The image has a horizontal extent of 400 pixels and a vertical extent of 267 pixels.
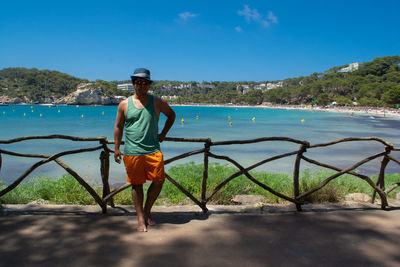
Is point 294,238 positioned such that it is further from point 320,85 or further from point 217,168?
point 320,85

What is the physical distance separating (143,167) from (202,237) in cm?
92

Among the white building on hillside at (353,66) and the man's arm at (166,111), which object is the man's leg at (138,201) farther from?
the white building on hillside at (353,66)

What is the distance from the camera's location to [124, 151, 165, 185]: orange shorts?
3.01 meters

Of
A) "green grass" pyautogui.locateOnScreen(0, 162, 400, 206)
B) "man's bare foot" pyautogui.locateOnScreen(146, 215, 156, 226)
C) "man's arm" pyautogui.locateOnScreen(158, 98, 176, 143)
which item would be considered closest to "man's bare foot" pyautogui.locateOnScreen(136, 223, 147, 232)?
"man's bare foot" pyautogui.locateOnScreen(146, 215, 156, 226)

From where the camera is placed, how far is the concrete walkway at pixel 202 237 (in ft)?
8.06

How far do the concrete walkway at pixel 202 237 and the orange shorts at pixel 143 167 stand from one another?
54 cm

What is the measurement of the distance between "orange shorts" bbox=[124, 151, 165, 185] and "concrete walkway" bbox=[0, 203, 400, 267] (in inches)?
21.3

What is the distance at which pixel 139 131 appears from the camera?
3.01 m

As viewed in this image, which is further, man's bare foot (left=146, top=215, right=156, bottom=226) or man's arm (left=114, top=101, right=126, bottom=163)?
man's bare foot (left=146, top=215, right=156, bottom=226)

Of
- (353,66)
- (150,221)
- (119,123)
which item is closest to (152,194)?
(150,221)

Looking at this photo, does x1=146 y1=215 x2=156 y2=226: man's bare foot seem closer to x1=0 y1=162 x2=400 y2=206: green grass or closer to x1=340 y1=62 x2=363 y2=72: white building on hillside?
x1=0 y1=162 x2=400 y2=206: green grass

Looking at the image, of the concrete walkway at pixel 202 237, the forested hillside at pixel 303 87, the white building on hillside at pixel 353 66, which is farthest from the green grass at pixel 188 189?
the white building on hillside at pixel 353 66

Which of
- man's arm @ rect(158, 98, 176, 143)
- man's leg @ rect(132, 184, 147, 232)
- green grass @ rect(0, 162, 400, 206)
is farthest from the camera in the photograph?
green grass @ rect(0, 162, 400, 206)

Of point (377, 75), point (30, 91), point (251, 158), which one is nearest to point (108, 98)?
point (30, 91)
